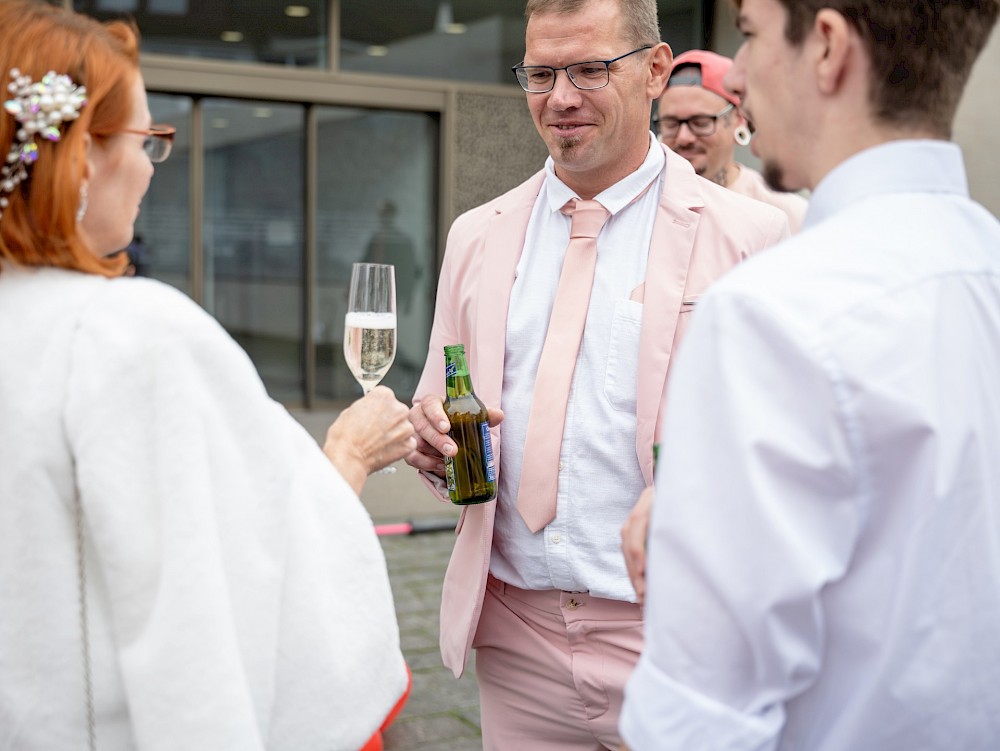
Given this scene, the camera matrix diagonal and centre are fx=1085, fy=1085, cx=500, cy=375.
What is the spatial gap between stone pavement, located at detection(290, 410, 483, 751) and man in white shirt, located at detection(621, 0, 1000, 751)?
318 cm

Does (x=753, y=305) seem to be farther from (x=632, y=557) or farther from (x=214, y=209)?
(x=214, y=209)

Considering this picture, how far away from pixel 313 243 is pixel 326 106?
1033mm

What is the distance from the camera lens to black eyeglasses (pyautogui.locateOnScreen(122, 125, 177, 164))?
5.82 ft

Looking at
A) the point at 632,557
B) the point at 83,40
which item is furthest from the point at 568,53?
the point at 632,557

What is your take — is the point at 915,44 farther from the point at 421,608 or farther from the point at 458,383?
the point at 421,608

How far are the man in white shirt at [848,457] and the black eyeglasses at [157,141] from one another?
0.98 m

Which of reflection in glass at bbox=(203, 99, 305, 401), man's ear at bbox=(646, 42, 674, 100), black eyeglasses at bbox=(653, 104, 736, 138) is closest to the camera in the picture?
man's ear at bbox=(646, 42, 674, 100)

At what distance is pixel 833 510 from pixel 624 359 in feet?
4.40

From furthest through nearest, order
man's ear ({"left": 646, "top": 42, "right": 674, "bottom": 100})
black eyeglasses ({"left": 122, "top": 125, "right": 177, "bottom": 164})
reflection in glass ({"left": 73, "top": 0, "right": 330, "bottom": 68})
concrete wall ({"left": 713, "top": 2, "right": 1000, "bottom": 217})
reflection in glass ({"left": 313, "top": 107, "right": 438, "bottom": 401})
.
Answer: reflection in glass ({"left": 313, "top": 107, "right": 438, "bottom": 401}) < concrete wall ({"left": 713, "top": 2, "right": 1000, "bottom": 217}) < reflection in glass ({"left": 73, "top": 0, "right": 330, "bottom": 68}) < man's ear ({"left": 646, "top": 42, "right": 674, "bottom": 100}) < black eyeglasses ({"left": 122, "top": 125, "right": 177, "bottom": 164})

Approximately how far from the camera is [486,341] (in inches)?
106

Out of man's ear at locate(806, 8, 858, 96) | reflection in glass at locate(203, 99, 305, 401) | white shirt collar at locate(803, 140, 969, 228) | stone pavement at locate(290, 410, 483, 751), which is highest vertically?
man's ear at locate(806, 8, 858, 96)

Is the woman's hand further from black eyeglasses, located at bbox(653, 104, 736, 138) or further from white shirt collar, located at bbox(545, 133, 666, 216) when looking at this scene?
black eyeglasses, located at bbox(653, 104, 736, 138)

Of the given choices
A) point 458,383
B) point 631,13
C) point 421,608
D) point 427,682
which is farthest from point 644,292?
point 421,608

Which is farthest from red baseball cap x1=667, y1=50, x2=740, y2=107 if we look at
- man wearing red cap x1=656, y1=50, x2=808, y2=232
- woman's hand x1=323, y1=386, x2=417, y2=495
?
woman's hand x1=323, y1=386, x2=417, y2=495
